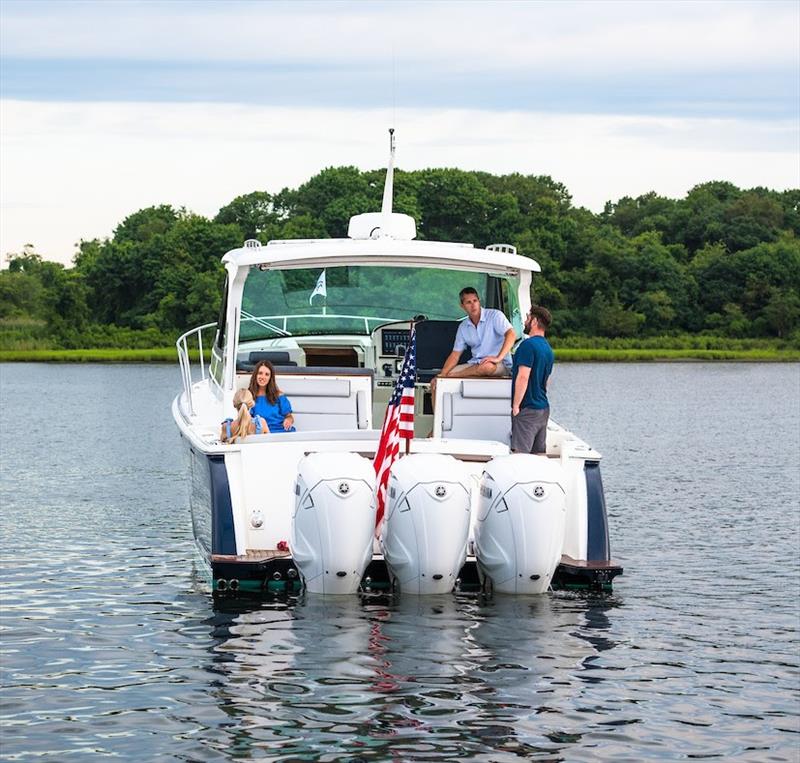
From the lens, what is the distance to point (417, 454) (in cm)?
884

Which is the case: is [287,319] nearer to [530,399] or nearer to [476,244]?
[530,399]

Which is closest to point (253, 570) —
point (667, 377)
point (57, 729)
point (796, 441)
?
point (57, 729)

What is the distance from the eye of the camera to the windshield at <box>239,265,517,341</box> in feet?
40.4

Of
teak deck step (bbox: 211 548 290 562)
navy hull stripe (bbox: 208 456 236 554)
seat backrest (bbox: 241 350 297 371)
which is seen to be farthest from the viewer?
seat backrest (bbox: 241 350 297 371)

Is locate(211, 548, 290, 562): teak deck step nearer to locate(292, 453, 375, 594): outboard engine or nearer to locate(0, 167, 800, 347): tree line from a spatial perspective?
locate(292, 453, 375, 594): outboard engine

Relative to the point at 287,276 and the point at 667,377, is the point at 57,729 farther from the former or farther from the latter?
the point at 667,377

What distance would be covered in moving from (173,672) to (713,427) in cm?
2205

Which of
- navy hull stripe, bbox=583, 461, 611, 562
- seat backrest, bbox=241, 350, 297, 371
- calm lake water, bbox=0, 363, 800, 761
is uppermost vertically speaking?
seat backrest, bbox=241, 350, 297, 371

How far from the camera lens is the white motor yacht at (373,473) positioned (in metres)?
8.59

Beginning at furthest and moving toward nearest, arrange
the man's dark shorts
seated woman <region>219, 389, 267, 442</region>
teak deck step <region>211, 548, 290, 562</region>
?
the man's dark shorts, seated woman <region>219, 389, 267, 442</region>, teak deck step <region>211, 548, 290, 562</region>

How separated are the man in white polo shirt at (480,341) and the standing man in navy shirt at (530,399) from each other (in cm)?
53

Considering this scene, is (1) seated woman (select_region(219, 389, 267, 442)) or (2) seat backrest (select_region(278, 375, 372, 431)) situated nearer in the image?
(1) seated woman (select_region(219, 389, 267, 442))

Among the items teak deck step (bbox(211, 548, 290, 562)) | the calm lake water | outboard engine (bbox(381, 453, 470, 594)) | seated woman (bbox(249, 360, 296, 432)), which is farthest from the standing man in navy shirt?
teak deck step (bbox(211, 548, 290, 562))

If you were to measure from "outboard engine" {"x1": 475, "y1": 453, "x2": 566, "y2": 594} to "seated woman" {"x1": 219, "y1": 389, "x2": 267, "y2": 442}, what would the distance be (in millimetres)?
1949
